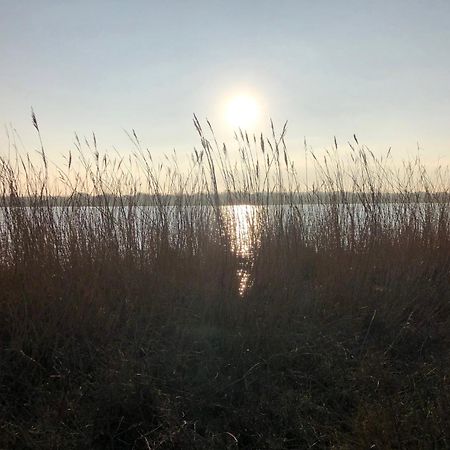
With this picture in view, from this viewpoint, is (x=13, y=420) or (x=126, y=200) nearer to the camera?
(x=13, y=420)

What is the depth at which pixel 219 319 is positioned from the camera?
8.59 feet

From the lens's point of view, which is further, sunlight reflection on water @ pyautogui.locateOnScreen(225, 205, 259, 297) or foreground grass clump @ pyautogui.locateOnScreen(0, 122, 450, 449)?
sunlight reflection on water @ pyautogui.locateOnScreen(225, 205, 259, 297)

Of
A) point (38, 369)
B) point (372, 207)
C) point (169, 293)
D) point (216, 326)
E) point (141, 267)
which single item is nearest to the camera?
point (38, 369)

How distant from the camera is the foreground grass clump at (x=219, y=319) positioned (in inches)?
71.6

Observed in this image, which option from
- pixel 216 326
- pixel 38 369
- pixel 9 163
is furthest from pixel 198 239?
pixel 38 369

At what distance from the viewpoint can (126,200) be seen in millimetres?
3602

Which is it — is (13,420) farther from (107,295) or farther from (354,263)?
(354,263)

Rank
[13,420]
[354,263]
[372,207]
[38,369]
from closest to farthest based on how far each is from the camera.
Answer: [13,420] → [38,369] → [354,263] → [372,207]

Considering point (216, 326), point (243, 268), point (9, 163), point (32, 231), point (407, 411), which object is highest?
point (9, 163)

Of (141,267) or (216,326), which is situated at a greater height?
(141,267)

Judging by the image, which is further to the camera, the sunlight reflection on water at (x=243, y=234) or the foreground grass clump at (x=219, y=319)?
the sunlight reflection on water at (x=243, y=234)

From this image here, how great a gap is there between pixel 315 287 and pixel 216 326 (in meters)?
0.87

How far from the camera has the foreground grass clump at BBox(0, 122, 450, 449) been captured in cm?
182

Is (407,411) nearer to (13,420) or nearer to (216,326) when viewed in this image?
(216,326)
